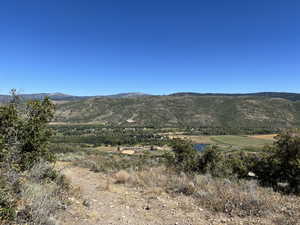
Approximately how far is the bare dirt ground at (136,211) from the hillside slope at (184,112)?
116872 millimetres

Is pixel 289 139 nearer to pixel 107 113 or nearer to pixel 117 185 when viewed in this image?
pixel 117 185

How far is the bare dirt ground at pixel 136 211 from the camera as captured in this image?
13.9ft

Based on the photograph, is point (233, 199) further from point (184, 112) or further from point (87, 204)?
point (184, 112)

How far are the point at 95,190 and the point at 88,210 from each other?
1929mm

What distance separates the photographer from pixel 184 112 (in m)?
135

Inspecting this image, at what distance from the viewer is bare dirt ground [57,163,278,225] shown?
4223mm

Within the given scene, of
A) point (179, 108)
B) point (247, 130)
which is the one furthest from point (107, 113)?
point (247, 130)

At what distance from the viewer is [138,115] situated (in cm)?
13138

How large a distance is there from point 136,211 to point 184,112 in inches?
5211

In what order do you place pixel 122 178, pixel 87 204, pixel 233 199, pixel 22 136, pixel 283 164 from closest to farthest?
pixel 233 199 → pixel 87 204 → pixel 22 136 → pixel 283 164 → pixel 122 178

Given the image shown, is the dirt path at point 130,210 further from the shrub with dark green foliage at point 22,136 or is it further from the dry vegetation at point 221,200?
the shrub with dark green foliage at point 22,136

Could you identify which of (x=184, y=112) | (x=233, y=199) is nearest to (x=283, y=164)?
(x=233, y=199)

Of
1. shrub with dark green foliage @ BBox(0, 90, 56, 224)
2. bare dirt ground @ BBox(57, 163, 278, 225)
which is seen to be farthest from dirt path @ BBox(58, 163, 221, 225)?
shrub with dark green foliage @ BBox(0, 90, 56, 224)

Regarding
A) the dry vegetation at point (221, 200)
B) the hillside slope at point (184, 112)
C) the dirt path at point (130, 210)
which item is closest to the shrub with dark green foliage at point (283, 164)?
the dry vegetation at point (221, 200)
